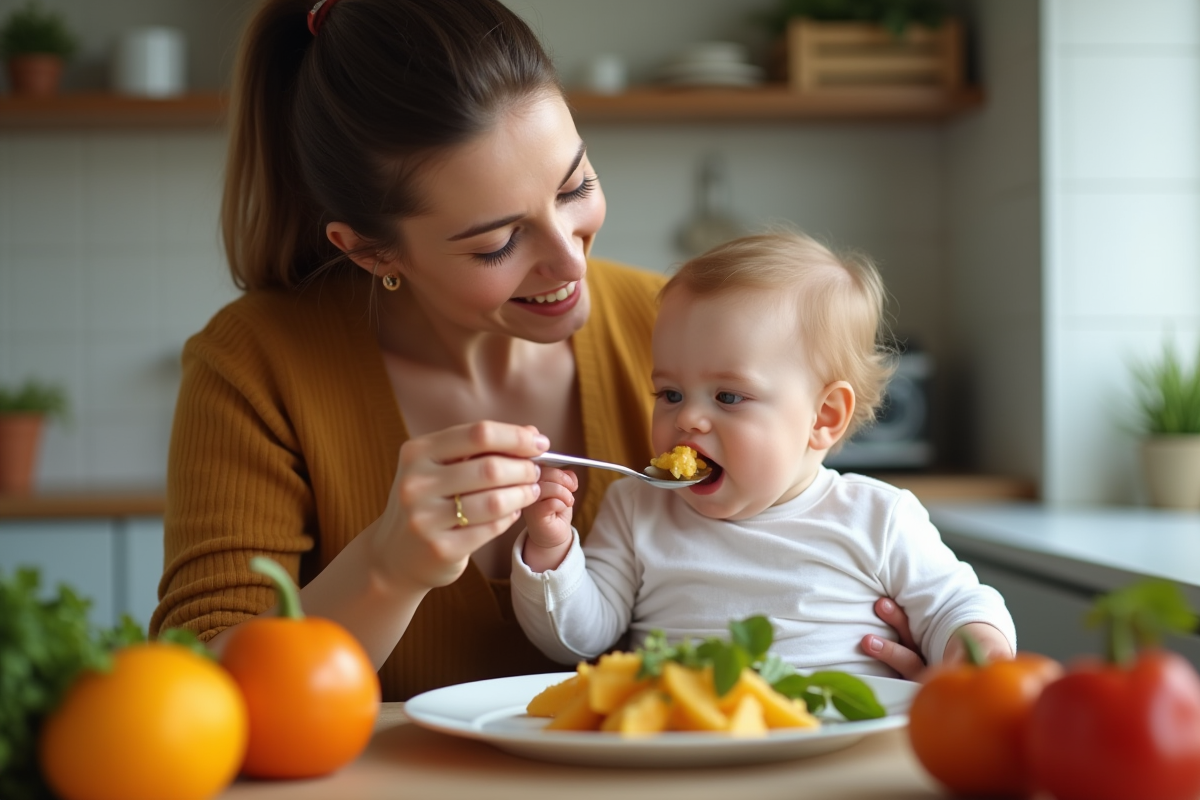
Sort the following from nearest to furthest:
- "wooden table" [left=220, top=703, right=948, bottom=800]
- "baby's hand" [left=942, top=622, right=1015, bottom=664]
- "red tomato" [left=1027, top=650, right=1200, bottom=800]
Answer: "red tomato" [left=1027, top=650, right=1200, bottom=800] → "wooden table" [left=220, top=703, right=948, bottom=800] → "baby's hand" [left=942, top=622, right=1015, bottom=664]

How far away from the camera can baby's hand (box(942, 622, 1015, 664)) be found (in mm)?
1054

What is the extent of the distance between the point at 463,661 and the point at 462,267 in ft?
1.50

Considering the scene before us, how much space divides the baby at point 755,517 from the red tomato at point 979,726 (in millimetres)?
506

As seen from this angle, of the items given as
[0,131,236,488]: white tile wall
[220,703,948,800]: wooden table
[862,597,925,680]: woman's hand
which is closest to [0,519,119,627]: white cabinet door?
[0,131,236,488]: white tile wall

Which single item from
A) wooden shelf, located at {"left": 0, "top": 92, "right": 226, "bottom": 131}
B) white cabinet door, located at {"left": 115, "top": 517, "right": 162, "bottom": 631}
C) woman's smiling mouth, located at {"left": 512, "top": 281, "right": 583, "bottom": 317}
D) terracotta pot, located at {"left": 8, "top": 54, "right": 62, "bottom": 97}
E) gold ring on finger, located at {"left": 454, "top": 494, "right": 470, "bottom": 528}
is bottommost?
white cabinet door, located at {"left": 115, "top": 517, "right": 162, "bottom": 631}

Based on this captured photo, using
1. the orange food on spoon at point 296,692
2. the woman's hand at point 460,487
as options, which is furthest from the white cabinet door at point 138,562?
the orange food on spoon at point 296,692

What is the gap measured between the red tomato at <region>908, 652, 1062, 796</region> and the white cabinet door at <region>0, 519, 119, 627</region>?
2.44m

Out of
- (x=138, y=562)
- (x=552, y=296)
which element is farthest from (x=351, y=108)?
(x=138, y=562)

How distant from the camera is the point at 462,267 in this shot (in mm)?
1312

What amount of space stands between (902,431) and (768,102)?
889 millimetres

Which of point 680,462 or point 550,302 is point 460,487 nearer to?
point 680,462

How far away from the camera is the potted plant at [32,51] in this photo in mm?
3205

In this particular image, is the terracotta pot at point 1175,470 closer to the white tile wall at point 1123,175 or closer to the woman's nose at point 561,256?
the white tile wall at point 1123,175

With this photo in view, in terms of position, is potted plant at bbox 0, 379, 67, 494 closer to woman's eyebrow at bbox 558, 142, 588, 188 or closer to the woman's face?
the woman's face
